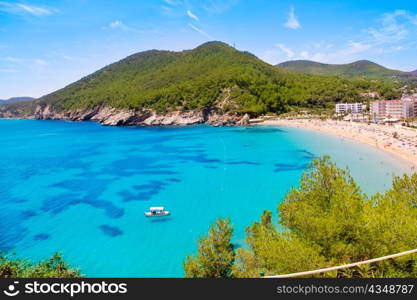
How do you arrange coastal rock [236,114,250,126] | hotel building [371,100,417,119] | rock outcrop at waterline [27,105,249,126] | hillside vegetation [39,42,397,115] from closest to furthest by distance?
hotel building [371,100,417,119], coastal rock [236,114,250,126], rock outcrop at waterline [27,105,249,126], hillside vegetation [39,42,397,115]

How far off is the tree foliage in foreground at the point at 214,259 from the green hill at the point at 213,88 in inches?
3158

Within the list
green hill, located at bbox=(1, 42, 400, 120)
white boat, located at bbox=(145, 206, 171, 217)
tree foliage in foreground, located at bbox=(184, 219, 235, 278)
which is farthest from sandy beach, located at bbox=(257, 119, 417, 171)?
tree foliage in foreground, located at bbox=(184, 219, 235, 278)

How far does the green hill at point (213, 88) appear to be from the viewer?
9525cm

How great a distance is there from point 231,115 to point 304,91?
3606 centimetres

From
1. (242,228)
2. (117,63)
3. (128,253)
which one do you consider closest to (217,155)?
(242,228)

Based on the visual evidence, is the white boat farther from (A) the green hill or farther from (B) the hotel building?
(A) the green hill

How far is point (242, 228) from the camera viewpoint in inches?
714

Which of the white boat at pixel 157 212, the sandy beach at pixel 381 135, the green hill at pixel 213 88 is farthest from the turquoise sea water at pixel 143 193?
the green hill at pixel 213 88

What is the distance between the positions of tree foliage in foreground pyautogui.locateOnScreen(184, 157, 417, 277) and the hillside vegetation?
263 feet

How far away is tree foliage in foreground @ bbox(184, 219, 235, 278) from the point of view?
986 centimetres

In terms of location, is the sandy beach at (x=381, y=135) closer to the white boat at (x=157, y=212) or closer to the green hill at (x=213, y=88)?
the green hill at (x=213, y=88)

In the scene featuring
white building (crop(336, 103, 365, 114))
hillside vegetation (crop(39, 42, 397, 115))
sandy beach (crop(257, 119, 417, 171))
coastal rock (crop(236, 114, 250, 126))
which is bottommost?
sandy beach (crop(257, 119, 417, 171))

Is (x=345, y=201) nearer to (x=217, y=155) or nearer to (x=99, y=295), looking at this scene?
(x=99, y=295)

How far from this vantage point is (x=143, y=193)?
88.8ft
